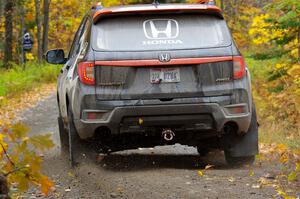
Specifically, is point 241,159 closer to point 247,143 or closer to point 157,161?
point 247,143

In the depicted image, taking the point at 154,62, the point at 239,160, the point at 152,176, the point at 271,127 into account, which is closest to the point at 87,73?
the point at 154,62

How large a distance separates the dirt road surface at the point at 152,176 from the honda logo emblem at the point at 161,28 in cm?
148

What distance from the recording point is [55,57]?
9648mm

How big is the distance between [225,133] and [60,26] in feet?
149

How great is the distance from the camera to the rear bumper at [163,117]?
7.36 m

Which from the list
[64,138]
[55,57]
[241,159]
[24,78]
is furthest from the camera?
[24,78]

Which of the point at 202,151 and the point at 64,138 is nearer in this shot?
the point at 202,151

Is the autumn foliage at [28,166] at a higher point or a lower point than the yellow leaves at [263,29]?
higher

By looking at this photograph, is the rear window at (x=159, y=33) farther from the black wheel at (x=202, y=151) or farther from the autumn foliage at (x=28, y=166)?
the autumn foliage at (x=28, y=166)

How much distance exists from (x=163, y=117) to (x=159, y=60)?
A: 23.9 inches

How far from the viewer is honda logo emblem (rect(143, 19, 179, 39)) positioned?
25.2ft

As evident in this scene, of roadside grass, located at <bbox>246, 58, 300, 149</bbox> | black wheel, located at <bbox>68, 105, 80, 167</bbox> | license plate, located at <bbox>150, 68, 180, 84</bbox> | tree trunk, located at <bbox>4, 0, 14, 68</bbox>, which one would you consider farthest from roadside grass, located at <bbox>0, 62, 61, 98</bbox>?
license plate, located at <bbox>150, 68, 180, 84</bbox>

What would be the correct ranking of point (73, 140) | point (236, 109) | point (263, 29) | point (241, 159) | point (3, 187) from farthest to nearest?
point (263, 29) < point (241, 159) < point (73, 140) < point (236, 109) < point (3, 187)

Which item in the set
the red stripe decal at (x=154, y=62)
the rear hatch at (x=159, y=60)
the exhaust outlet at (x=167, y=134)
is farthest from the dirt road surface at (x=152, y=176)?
the red stripe decal at (x=154, y=62)
